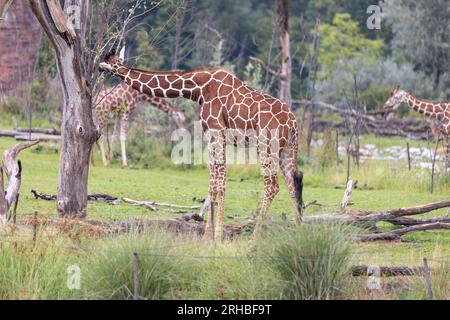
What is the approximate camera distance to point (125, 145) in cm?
2494

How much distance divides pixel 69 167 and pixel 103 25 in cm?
255

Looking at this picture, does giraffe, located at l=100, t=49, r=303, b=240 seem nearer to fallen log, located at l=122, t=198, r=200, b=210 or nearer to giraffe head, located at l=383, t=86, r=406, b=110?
fallen log, located at l=122, t=198, r=200, b=210

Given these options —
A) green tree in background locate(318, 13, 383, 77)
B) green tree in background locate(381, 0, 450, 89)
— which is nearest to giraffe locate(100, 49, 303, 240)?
green tree in background locate(381, 0, 450, 89)

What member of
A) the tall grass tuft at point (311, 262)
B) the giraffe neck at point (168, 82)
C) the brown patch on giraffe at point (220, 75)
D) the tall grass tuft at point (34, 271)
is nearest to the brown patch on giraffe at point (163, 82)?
the giraffe neck at point (168, 82)

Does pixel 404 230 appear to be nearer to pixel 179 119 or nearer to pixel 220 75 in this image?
pixel 220 75

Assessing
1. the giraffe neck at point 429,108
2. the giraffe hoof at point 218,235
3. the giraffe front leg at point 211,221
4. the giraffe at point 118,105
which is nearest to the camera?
the giraffe hoof at point 218,235

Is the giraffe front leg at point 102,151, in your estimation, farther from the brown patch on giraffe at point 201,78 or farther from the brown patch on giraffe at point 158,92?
the brown patch on giraffe at point 201,78

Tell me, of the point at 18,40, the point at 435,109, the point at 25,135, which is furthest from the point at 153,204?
the point at 18,40

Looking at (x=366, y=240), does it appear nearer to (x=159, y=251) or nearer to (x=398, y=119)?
(x=159, y=251)

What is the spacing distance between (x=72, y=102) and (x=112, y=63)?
34.6 inches

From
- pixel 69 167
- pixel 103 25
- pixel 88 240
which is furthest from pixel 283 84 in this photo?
pixel 88 240

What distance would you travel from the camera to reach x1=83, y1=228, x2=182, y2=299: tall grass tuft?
11.2 meters

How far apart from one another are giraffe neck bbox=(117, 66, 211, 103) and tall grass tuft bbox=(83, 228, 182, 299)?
12.5ft

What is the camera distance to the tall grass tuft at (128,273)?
36.8 ft
